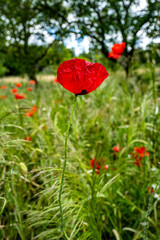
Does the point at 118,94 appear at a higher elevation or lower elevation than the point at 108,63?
lower

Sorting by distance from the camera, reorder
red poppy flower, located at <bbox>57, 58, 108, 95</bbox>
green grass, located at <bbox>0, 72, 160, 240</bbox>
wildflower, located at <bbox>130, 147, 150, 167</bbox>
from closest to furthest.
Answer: red poppy flower, located at <bbox>57, 58, 108, 95</bbox> → green grass, located at <bbox>0, 72, 160, 240</bbox> → wildflower, located at <bbox>130, 147, 150, 167</bbox>

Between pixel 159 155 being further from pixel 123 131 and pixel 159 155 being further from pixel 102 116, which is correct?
pixel 102 116

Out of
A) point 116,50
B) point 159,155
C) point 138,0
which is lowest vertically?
point 159,155

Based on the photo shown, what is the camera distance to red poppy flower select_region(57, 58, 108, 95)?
51cm

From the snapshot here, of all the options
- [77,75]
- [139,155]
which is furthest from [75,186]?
[139,155]

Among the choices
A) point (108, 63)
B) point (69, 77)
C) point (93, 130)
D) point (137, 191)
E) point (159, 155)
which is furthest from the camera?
point (108, 63)

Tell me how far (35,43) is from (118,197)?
6.57 m

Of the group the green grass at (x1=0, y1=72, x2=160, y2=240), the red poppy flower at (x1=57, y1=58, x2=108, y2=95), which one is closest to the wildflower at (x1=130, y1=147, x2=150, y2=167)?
the green grass at (x1=0, y1=72, x2=160, y2=240)

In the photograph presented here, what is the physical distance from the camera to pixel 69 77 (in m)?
0.51

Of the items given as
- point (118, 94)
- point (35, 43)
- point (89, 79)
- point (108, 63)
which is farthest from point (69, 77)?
point (35, 43)

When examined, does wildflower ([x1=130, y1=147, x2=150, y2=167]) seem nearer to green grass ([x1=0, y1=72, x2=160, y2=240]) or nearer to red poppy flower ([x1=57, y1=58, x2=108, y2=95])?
green grass ([x1=0, y1=72, x2=160, y2=240])

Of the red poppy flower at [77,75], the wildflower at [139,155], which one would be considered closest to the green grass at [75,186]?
the wildflower at [139,155]

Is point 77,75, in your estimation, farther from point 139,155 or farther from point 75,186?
point 139,155

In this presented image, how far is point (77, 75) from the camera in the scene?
514 millimetres
